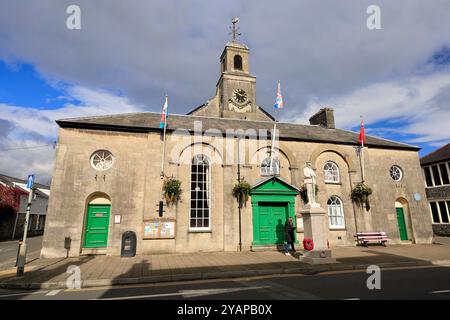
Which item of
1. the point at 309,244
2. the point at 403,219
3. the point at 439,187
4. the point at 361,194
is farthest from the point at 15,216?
the point at 439,187

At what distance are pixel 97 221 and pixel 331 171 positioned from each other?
14.5 metres

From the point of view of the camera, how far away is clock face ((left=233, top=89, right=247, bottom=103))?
26.8m

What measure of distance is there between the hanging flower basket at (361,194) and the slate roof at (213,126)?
10.4 ft

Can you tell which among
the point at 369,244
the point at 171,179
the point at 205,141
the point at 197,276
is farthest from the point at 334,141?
the point at 197,276

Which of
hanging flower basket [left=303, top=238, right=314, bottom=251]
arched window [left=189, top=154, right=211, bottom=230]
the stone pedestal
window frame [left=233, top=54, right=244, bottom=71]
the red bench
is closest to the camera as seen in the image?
the stone pedestal

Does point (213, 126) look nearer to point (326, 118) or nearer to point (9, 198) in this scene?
point (326, 118)

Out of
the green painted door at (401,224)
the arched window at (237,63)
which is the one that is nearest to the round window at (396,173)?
the green painted door at (401,224)

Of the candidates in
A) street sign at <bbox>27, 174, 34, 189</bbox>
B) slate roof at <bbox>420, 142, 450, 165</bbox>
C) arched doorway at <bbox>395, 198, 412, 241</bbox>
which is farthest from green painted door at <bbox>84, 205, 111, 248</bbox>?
slate roof at <bbox>420, 142, 450, 165</bbox>

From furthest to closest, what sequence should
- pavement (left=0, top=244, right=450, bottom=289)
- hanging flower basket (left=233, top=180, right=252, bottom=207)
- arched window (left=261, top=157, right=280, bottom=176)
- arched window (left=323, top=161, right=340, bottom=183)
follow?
arched window (left=323, top=161, right=340, bottom=183), arched window (left=261, top=157, right=280, bottom=176), hanging flower basket (left=233, top=180, right=252, bottom=207), pavement (left=0, top=244, right=450, bottom=289)

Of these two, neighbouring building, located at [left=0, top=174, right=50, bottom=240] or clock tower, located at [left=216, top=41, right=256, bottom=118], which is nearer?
neighbouring building, located at [left=0, top=174, right=50, bottom=240]

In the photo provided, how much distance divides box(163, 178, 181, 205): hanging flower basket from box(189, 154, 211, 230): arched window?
3.78 ft

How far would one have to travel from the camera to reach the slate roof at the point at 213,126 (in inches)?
575

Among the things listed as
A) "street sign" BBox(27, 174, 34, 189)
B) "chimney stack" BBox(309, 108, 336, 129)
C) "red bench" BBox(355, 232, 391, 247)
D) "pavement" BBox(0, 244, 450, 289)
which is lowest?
"pavement" BBox(0, 244, 450, 289)

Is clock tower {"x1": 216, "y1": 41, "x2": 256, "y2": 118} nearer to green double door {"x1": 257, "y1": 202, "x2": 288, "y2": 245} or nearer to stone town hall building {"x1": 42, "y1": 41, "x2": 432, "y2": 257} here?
stone town hall building {"x1": 42, "y1": 41, "x2": 432, "y2": 257}
